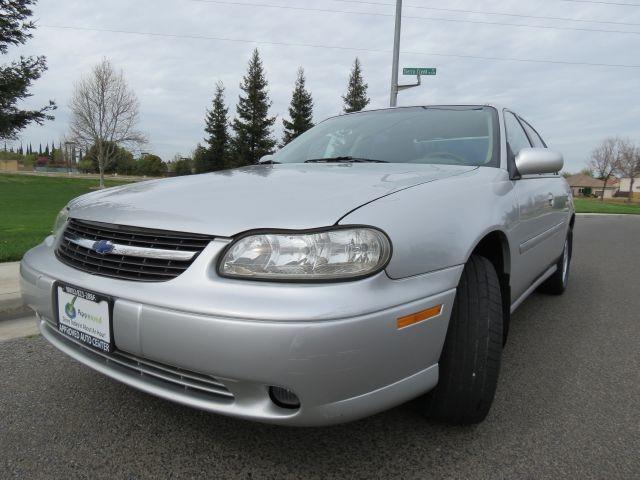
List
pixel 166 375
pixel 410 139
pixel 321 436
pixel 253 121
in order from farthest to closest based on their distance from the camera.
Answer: pixel 253 121
pixel 410 139
pixel 321 436
pixel 166 375

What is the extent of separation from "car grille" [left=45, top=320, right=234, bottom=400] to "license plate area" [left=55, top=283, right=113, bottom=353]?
0.17 ft

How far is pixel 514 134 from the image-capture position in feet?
9.36

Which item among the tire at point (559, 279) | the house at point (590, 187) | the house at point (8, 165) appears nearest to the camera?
the tire at point (559, 279)

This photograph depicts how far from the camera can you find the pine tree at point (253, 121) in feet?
128

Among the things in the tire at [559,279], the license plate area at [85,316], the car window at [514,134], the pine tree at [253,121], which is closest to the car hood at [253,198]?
the license plate area at [85,316]

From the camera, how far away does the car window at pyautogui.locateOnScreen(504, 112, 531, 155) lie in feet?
8.75

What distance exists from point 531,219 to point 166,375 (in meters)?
1.96

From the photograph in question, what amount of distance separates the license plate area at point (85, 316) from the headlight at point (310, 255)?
44 centimetres

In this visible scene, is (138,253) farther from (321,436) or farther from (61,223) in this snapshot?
(321,436)

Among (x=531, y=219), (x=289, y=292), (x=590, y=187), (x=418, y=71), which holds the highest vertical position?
(x=418, y=71)

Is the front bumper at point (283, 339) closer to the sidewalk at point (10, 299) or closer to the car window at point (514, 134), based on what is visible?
the car window at point (514, 134)

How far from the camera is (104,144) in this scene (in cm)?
3506

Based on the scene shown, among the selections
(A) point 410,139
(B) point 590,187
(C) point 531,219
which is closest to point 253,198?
(A) point 410,139

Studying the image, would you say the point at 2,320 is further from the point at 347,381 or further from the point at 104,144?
the point at 104,144
